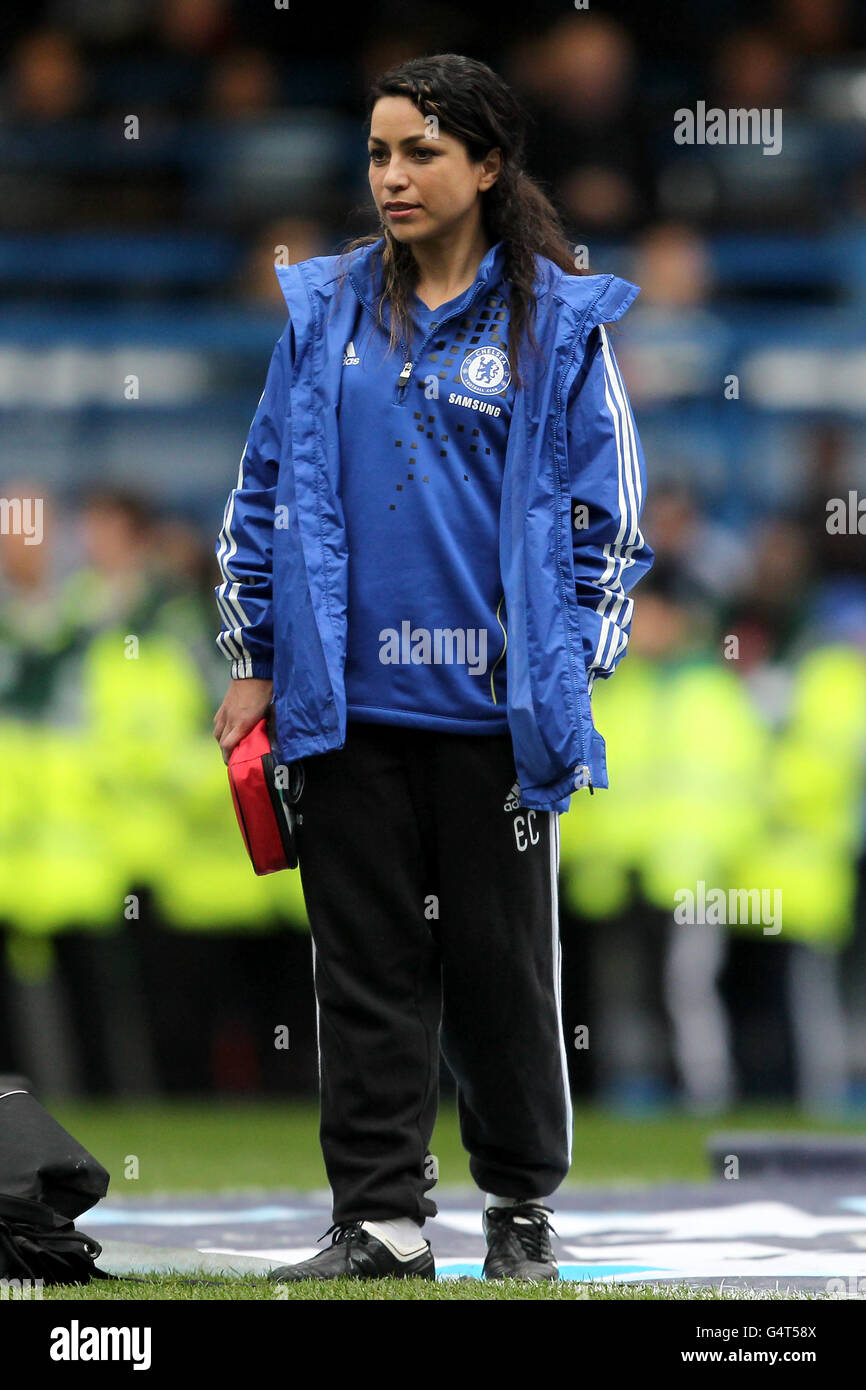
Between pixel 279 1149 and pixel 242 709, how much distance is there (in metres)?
2.91

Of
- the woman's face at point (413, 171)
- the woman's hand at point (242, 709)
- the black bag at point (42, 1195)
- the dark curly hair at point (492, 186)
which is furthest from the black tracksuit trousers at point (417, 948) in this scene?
the woman's face at point (413, 171)

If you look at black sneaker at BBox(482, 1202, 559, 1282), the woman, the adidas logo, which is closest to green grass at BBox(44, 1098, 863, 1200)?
black sneaker at BBox(482, 1202, 559, 1282)

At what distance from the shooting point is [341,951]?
12.5 feet

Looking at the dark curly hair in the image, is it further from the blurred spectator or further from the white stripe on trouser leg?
the blurred spectator

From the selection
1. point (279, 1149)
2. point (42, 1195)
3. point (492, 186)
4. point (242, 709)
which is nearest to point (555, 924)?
point (242, 709)

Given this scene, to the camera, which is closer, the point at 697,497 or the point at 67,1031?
the point at 67,1031

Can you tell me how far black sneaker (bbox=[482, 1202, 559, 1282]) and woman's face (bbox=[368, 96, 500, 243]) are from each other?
1704 mm

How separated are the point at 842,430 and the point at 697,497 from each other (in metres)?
0.73

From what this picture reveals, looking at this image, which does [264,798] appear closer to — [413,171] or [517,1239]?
[517,1239]

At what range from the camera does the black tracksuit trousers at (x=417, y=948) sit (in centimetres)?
379

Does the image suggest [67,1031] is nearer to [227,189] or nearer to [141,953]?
[141,953]

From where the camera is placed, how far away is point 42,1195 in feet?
12.5

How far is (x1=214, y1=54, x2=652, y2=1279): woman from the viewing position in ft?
12.3
